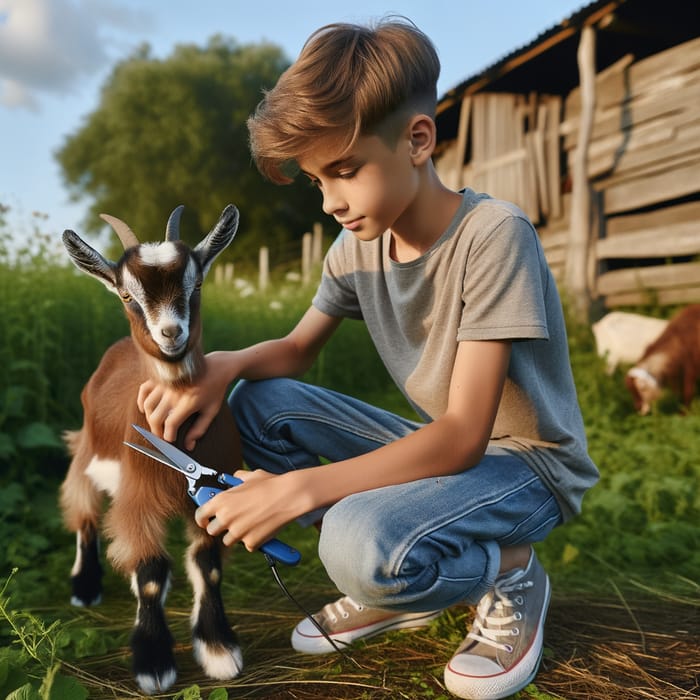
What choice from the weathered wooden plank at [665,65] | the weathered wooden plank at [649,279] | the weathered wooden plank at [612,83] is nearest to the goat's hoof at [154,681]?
the weathered wooden plank at [649,279]

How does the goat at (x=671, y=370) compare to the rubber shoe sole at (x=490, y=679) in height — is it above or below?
above

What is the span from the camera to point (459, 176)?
1212cm

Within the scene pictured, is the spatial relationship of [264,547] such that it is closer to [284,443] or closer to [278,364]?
[284,443]

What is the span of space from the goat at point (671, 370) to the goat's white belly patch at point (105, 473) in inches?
185

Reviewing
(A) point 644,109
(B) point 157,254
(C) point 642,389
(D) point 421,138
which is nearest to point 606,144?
(A) point 644,109

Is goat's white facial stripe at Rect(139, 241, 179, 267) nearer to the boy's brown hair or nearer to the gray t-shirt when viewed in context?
the boy's brown hair

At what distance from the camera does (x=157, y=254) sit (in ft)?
6.56

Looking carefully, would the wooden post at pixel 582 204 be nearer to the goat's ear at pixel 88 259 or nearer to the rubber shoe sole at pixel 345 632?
the rubber shoe sole at pixel 345 632

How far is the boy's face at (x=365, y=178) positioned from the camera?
193cm

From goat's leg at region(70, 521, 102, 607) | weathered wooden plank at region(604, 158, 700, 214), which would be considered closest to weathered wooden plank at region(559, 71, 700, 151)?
weathered wooden plank at region(604, 158, 700, 214)

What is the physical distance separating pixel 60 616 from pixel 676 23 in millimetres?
9298

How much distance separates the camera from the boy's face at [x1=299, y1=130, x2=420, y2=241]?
193cm

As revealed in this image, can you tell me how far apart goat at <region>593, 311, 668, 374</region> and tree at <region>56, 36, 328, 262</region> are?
20.2 meters

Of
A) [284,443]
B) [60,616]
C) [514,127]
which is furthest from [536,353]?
[514,127]
